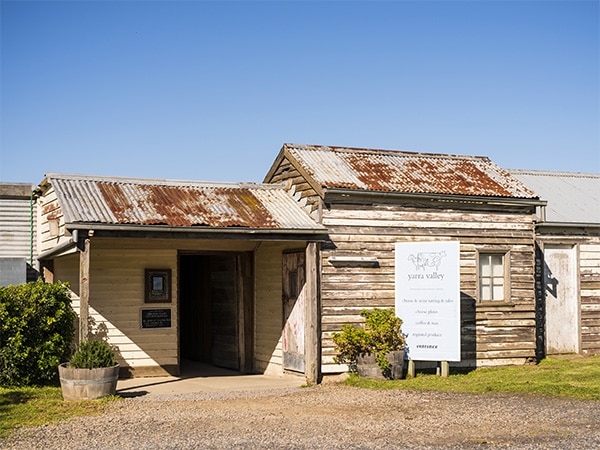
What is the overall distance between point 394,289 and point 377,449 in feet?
23.0

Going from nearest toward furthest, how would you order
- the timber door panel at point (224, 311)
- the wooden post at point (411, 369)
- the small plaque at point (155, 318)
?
the wooden post at point (411, 369) < the small plaque at point (155, 318) < the timber door panel at point (224, 311)

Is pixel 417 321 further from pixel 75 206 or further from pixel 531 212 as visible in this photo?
pixel 75 206

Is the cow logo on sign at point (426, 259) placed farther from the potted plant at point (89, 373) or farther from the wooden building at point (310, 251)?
the potted plant at point (89, 373)

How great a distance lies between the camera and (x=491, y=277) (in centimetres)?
1694

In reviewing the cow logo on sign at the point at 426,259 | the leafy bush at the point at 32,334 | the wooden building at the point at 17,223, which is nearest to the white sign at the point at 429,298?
the cow logo on sign at the point at 426,259

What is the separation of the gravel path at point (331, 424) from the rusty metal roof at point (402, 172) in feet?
14.5

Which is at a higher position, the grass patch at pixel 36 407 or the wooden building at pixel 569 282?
the wooden building at pixel 569 282

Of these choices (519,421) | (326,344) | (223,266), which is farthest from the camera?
(223,266)

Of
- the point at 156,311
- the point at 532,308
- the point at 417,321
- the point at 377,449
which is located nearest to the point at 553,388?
the point at 417,321

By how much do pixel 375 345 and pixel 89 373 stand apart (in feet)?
17.3

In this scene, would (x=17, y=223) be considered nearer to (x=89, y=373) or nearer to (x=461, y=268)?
(x=89, y=373)

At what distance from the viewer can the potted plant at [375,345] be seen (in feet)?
48.5

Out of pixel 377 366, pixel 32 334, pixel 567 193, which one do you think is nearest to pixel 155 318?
pixel 32 334

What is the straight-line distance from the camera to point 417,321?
15195mm
